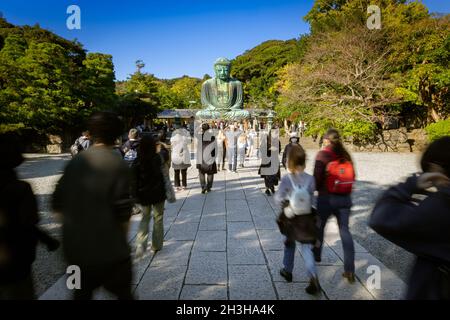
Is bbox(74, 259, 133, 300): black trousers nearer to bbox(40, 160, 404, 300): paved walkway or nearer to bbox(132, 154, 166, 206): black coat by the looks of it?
bbox(40, 160, 404, 300): paved walkway

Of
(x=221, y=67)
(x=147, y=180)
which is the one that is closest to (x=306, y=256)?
(x=147, y=180)

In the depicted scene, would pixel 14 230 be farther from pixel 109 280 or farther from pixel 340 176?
pixel 340 176

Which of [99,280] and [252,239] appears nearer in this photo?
[99,280]

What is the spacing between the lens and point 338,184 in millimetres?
2834

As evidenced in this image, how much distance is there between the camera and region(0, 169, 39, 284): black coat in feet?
5.92

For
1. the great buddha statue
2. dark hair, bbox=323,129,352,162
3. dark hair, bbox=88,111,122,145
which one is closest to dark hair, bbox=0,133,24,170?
dark hair, bbox=88,111,122,145

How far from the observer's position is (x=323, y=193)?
9.76ft

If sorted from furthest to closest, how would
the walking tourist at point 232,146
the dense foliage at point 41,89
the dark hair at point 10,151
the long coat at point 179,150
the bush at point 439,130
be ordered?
the bush at point 439,130, the dense foliage at point 41,89, the walking tourist at point 232,146, the long coat at point 179,150, the dark hair at point 10,151

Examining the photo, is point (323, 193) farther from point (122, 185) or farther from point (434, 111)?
point (434, 111)

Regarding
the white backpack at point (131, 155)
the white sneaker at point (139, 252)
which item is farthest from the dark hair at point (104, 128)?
the white backpack at point (131, 155)

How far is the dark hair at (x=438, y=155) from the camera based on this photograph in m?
1.35

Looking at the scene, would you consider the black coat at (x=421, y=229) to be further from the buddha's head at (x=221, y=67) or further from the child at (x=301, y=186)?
the buddha's head at (x=221, y=67)
